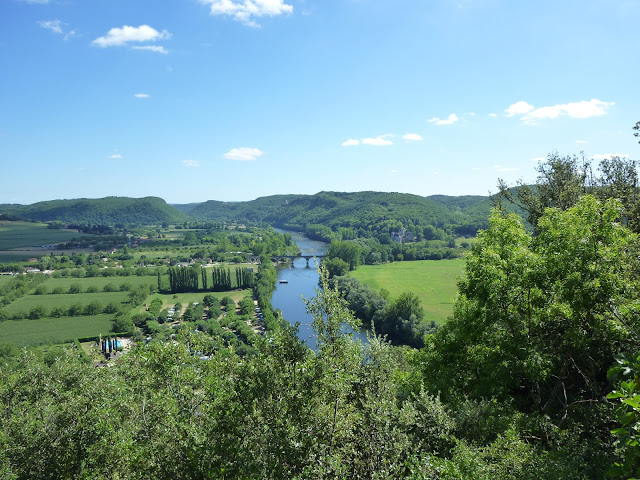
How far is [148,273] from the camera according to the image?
124 m

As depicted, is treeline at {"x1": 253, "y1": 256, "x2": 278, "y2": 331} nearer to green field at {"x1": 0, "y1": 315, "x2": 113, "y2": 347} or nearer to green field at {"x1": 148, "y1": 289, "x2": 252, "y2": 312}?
green field at {"x1": 148, "y1": 289, "x2": 252, "y2": 312}

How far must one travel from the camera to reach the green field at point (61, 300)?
278ft

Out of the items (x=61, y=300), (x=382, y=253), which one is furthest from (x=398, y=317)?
(x=61, y=300)

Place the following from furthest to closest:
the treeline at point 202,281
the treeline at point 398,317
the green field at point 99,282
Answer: the green field at point 99,282, the treeline at point 202,281, the treeline at point 398,317

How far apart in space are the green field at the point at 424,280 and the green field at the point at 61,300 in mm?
63873

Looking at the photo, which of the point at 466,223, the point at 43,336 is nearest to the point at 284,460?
the point at 43,336

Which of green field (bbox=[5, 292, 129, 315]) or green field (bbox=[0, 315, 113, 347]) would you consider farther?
green field (bbox=[5, 292, 129, 315])

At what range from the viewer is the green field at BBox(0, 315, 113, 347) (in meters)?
65.2

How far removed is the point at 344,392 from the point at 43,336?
Result: 78901 millimetres

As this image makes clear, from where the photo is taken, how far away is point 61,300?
92062mm

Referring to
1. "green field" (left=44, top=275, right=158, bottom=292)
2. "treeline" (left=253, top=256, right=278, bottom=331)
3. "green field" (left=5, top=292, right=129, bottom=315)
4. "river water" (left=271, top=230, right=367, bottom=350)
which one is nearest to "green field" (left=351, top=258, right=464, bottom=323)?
"river water" (left=271, top=230, right=367, bottom=350)

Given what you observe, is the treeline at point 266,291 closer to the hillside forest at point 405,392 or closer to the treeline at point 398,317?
the treeline at point 398,317

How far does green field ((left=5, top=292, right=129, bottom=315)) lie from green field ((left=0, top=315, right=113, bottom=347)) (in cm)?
781

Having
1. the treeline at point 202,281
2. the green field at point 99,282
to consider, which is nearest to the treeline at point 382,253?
the treeline at point 202,281
